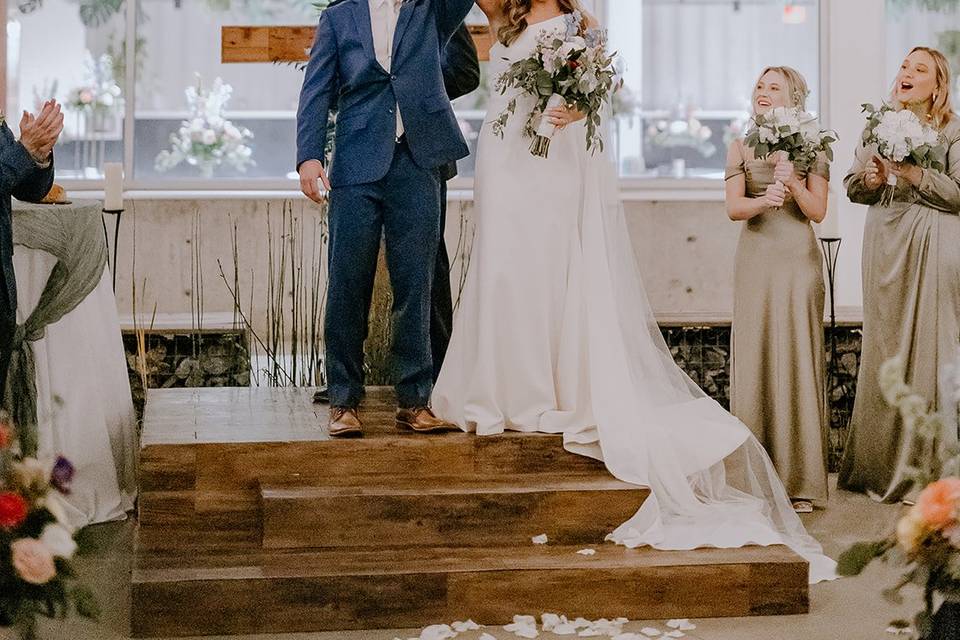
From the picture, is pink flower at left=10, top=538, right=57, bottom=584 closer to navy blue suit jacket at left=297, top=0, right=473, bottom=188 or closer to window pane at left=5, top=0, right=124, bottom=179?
navy blue suit jacket at left=297, top=0, right=473, bottom=188

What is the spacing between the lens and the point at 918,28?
7523mm

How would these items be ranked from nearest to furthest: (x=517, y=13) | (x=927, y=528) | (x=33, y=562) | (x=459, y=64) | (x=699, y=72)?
(x=33, y=562), (x=927, y=528), (x=517, y=13), (x=459, y=64), (x=699, y=72)

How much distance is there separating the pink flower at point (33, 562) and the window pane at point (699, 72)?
19.2ft

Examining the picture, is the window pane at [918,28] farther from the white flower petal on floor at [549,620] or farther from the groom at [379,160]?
the white flower petal on floor at [549,620]

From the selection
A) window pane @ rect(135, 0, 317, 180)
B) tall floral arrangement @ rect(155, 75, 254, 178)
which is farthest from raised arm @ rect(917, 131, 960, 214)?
tall floral arrangement @ rect(155, 75, 254, 178)

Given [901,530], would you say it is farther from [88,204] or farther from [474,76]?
[88,204]

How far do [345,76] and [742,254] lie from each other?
1819mm

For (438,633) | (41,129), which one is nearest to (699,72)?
(41,129)

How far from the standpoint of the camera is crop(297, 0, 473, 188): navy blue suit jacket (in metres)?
3.96

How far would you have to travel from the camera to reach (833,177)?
7.33m

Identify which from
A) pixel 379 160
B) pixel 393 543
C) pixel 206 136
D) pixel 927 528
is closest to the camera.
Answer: pixel 927 528

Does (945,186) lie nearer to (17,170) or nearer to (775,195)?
(775,195)

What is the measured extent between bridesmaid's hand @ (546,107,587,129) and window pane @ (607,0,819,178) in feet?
11.4

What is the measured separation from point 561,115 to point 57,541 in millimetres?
2468
